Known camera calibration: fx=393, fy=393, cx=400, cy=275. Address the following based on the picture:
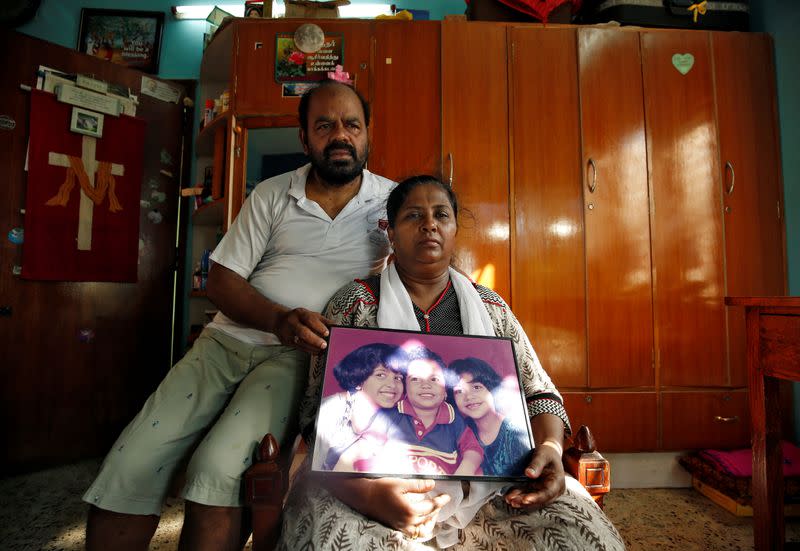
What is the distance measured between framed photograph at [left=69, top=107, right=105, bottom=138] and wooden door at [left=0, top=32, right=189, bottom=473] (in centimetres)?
24

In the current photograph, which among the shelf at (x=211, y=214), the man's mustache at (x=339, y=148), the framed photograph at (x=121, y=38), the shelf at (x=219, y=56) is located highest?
the framed photograph at (x=121, y=38)

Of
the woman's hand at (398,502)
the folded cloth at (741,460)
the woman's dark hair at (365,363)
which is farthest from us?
the folded cloth at (741,460)

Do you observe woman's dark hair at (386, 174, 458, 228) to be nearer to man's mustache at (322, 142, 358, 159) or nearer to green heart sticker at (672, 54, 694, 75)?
man's mustache at (322, 142, 358, 159)

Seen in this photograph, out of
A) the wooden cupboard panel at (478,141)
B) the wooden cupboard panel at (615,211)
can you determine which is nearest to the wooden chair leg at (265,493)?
the wooden cupboard panel at (478,141)

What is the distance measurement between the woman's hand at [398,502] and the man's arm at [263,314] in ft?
1.01

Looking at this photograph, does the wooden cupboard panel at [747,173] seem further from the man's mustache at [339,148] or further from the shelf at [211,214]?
the shelf at [211,214]

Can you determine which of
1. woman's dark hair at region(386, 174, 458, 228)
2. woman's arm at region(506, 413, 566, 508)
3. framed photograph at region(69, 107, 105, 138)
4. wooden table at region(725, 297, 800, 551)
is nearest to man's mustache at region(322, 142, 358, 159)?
woman's dark hair at region(386, 174, 458, 228)

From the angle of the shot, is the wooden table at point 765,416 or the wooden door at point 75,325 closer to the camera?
the wooden table at point 765,416

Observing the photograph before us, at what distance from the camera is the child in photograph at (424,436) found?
0.77 m

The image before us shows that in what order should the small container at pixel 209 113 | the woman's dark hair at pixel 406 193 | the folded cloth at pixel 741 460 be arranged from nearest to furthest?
the woman's dark hair at pixel 406 193
the folded cloth at pixel 741 460
the small container at pixel 209 113

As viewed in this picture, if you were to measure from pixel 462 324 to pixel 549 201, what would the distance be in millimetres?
1546

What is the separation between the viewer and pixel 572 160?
2.34 meters

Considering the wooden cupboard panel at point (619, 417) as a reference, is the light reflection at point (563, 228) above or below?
above

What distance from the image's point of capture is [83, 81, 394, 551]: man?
93 cm
